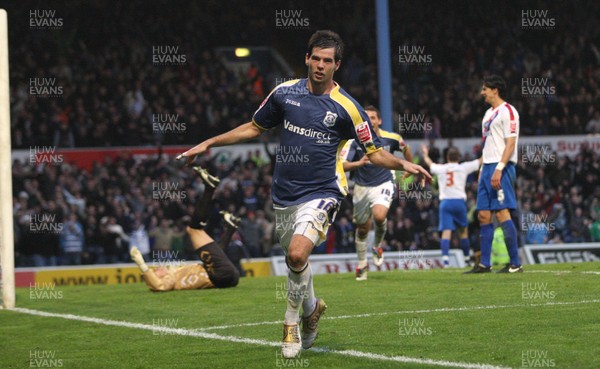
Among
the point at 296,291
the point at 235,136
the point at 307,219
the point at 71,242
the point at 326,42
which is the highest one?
the point at 326,42

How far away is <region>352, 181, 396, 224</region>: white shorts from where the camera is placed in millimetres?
15438

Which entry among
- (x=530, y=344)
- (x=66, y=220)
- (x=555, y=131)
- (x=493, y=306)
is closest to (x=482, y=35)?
(x=555, y=131)

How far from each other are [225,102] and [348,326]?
20079 mm

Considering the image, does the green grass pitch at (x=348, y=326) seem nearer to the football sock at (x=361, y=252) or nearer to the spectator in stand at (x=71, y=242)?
the football sock at (x=361, y=252)

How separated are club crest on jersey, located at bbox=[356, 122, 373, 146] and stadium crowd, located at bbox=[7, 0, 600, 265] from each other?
40.3ft

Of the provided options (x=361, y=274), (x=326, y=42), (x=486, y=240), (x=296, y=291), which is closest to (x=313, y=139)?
(x=326, y=42)

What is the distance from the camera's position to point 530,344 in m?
7.45

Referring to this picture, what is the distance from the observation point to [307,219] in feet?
25.2

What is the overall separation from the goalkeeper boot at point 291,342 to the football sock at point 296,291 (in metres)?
0.06

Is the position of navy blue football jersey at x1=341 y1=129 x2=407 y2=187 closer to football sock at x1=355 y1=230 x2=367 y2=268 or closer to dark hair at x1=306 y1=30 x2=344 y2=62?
football sock at x1=355 y1=230 x2=367 y2=268

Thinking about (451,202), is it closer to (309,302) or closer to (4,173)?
(4,173)

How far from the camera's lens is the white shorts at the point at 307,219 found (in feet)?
25.2

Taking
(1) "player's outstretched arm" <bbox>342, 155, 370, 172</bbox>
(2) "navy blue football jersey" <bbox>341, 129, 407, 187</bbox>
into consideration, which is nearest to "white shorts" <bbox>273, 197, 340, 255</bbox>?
(1) "player's outstretched arm" <bbox>342, 155, 370, 172</bbox>

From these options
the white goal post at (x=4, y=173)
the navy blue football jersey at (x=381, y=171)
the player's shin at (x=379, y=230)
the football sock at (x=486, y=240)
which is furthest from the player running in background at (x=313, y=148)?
the player's shin at (x=379, y=230)
